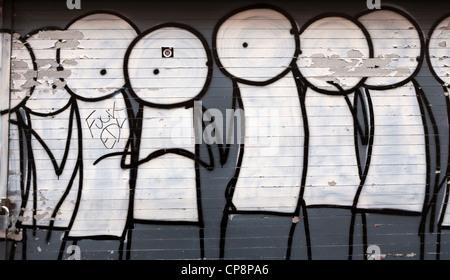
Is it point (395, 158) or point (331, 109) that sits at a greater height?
point (331, 109)

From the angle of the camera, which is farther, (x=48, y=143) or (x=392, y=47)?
(x=392, y=47)

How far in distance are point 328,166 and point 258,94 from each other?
1028 mm

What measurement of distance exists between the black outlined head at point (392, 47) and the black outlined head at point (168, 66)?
5.59 ft

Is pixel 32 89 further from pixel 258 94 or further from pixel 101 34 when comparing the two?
pixel 258 94

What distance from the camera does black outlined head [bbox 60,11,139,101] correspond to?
470cm

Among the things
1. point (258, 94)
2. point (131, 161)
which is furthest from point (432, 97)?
point (131, 161)

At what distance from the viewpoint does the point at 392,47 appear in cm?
478

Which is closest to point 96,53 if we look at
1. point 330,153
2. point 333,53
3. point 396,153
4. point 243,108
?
point 243,108

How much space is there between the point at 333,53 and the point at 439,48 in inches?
43.7

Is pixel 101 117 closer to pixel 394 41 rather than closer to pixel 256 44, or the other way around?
pixel 256 44

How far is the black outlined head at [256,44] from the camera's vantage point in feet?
15.6

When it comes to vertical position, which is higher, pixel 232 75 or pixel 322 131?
pixel 232 75

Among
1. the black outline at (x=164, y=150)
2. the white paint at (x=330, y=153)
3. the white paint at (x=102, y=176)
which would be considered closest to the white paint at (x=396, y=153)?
the white paint at (x=330, y=153)

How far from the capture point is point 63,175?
4.65 m
